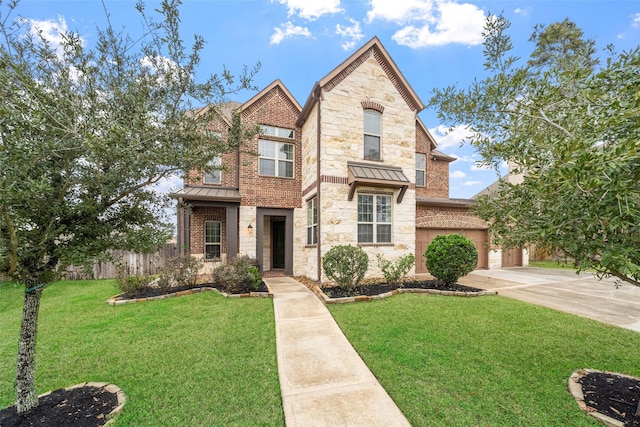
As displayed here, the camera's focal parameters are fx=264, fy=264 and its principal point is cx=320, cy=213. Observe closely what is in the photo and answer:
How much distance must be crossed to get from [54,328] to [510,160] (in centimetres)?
828

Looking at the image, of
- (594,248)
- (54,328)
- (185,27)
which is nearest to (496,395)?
(594,248)

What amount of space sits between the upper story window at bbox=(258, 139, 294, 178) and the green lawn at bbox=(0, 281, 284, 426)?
6.04 metres

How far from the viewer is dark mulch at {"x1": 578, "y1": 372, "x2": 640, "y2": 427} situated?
2.72 m

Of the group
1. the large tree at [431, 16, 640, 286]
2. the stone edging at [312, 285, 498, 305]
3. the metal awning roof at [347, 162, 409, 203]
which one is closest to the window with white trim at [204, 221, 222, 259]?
the stone edging at [312, 285, 498, 305]

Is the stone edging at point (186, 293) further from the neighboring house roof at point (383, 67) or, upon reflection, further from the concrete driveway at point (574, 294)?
the concrete driveway at point (574, 294)

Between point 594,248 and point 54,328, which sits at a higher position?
point 594,248

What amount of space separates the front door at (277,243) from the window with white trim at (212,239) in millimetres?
3114

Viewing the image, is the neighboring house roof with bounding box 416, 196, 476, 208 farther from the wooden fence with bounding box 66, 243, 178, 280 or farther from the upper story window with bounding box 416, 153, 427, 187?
the wooden fence with bounding box 66, 243, 178, 280

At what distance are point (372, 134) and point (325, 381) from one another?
8442mm

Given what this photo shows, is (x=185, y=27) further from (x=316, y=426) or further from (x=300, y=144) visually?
(x=300, y=144)

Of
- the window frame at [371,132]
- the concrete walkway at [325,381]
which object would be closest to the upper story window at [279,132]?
the window frame at [371,132]

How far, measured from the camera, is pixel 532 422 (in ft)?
8.66

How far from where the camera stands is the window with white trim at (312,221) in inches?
378

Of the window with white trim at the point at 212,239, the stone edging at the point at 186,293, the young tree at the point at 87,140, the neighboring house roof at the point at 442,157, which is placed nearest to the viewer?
the young tree at the point at 87,140
